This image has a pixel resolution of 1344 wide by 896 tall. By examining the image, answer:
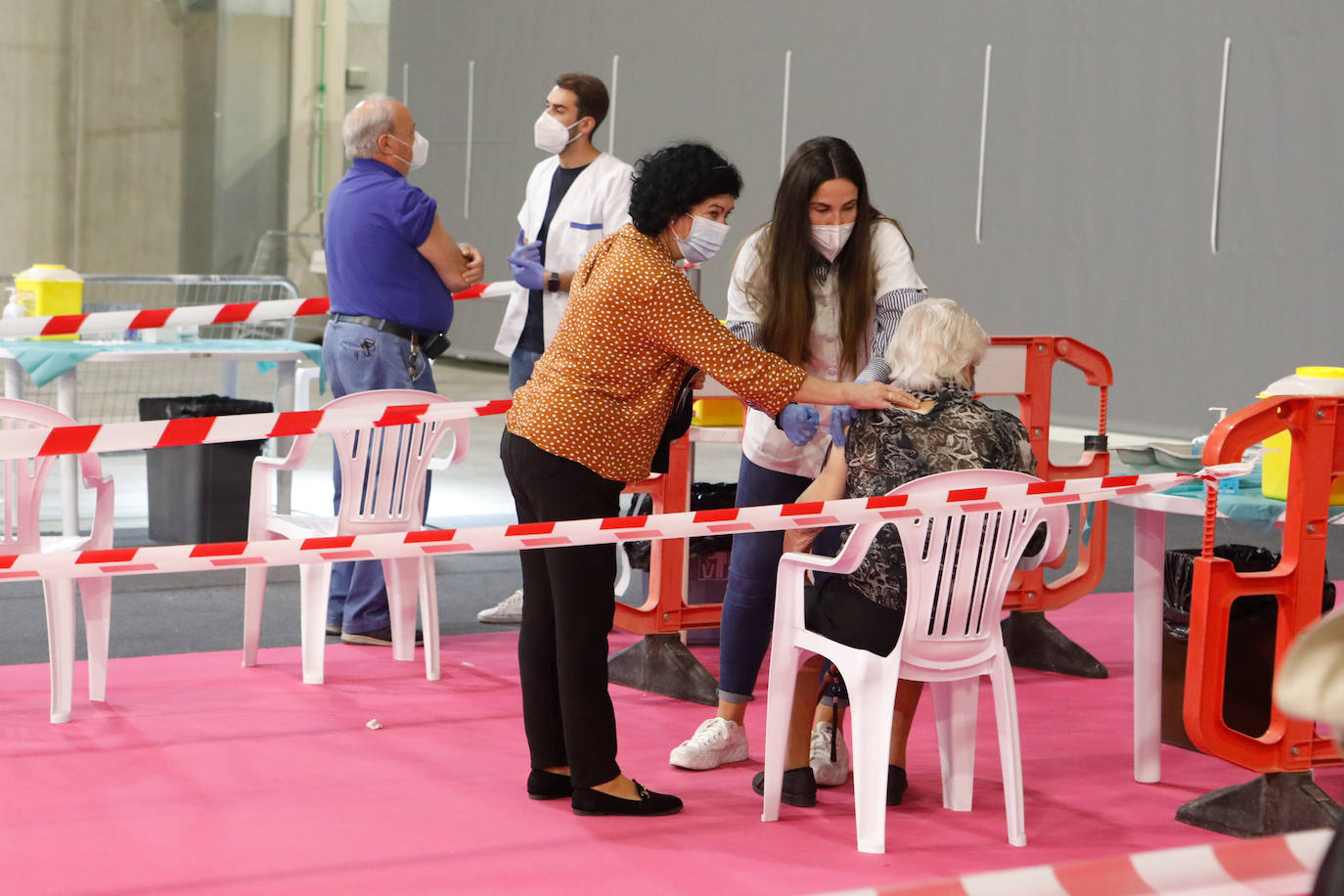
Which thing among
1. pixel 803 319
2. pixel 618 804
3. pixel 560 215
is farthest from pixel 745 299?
pixel 560 215

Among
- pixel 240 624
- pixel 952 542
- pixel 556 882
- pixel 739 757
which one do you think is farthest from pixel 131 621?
pixel 952 542

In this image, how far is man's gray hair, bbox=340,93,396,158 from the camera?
4664 millimetres

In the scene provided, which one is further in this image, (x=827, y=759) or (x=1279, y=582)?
(x=827, y=759)

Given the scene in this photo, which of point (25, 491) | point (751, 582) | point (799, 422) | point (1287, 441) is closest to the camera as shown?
point (799, 422)

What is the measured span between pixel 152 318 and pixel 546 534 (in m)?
3.30

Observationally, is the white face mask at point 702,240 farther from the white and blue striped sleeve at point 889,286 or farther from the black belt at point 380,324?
the black belt at point 380,324

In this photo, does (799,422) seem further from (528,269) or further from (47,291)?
(47,291)

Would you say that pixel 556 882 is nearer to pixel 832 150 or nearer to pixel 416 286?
pixel 832 150

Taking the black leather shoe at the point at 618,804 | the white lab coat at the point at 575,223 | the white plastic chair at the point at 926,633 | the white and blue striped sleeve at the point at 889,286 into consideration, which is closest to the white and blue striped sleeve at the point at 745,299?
the white and blue striped sleeve at the point at 889,286

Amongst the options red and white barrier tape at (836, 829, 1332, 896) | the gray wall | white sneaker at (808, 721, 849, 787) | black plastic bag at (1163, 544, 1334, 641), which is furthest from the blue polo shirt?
the gray wall

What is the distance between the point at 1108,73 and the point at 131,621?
Answer: 6.98m

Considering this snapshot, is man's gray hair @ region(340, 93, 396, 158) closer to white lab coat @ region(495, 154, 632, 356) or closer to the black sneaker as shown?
white lab coat @ region(495, 154, 632, 356)

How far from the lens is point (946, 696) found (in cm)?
337

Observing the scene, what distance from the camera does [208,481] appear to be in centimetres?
610
